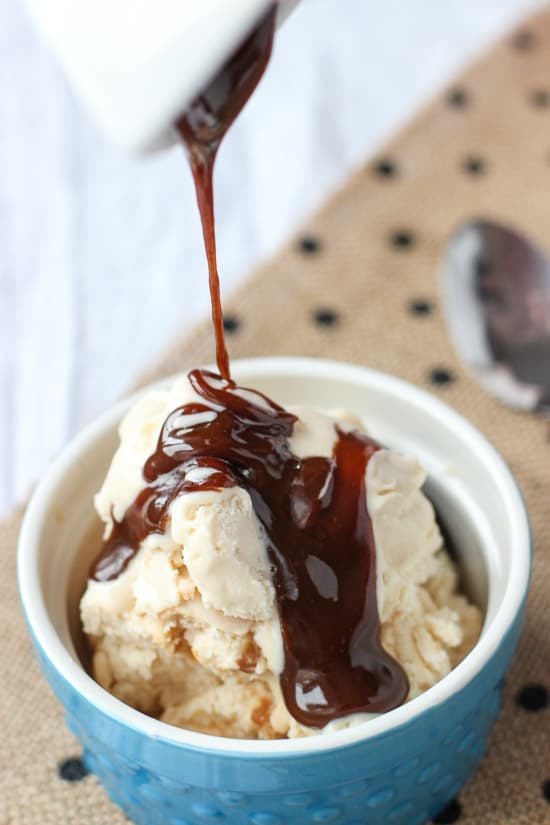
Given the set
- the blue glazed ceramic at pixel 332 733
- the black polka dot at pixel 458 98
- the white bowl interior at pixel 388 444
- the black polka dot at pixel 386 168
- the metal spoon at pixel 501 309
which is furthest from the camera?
the black polka dot at pixel 458 98

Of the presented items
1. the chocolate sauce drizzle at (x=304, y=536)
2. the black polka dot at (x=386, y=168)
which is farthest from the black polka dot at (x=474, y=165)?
the chocolate sauce drizzle at (x=304, y=536)

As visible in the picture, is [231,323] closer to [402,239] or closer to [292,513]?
[402,239]

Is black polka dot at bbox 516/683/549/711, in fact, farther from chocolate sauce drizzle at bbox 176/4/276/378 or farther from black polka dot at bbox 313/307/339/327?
black polka dot at bbox 313/307/339/327

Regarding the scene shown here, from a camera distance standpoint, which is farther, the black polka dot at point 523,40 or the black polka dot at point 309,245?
the black polka dot at point 523,40

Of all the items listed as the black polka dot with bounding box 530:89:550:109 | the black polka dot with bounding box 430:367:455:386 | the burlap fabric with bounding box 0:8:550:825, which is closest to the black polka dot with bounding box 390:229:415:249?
the burlap fabric with bounding box 0:8:550:825

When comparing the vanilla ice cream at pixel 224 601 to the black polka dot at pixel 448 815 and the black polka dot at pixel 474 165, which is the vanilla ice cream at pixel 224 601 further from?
the black polka dot at pixel 474 165

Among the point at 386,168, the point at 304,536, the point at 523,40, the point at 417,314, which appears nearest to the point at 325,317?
the point at 417,314
